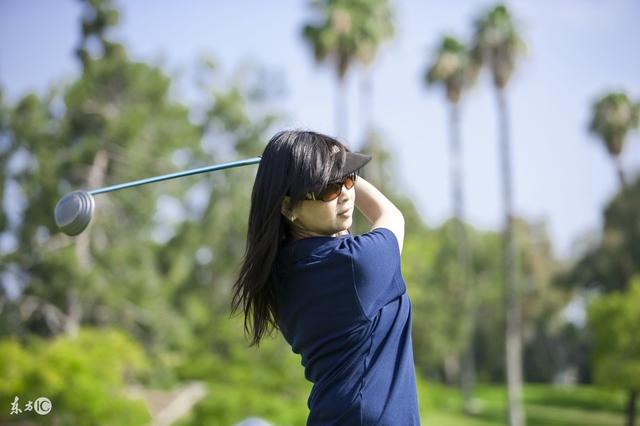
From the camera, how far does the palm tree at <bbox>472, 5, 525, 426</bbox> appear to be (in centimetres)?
2772

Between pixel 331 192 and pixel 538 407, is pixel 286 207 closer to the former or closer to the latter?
pixel 331 192

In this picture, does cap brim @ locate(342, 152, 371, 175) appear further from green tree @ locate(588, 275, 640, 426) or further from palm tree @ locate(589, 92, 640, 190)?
palm tree @ locate(589, 92, 640, 190)

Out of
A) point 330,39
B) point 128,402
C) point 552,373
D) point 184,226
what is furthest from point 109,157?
point 552,373

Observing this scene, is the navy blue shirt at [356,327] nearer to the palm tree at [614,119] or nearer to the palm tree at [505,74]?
the palm tree at [505,74]

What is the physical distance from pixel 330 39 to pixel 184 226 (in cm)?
914

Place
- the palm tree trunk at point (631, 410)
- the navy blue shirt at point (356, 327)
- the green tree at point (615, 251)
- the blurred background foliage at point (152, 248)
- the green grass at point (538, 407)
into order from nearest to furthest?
1. the navy blue shirt at point (356, 327)
2. the blurred background foliage at point (152, 248)
3. the palm tree trunk at point (631, 410)
4. the green tree at point (615, 251)
5. the green grass at point (538, 407)

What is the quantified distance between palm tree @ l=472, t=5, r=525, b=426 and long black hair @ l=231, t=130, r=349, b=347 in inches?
1036

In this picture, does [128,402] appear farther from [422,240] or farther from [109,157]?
[422,240]

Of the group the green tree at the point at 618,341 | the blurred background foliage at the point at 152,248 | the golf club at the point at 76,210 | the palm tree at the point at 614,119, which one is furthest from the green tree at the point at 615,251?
the golf club at the point at 76,210

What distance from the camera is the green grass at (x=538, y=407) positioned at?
125 ft

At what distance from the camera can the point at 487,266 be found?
51.2 metres

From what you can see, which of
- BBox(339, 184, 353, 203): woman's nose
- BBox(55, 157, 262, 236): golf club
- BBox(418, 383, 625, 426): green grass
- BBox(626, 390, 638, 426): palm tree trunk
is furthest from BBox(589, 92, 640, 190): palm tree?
BBox(339, 184, 353, 203): woman's nose

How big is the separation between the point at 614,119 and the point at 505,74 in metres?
4.66

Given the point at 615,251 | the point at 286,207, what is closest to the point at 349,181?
the point at 286,207
